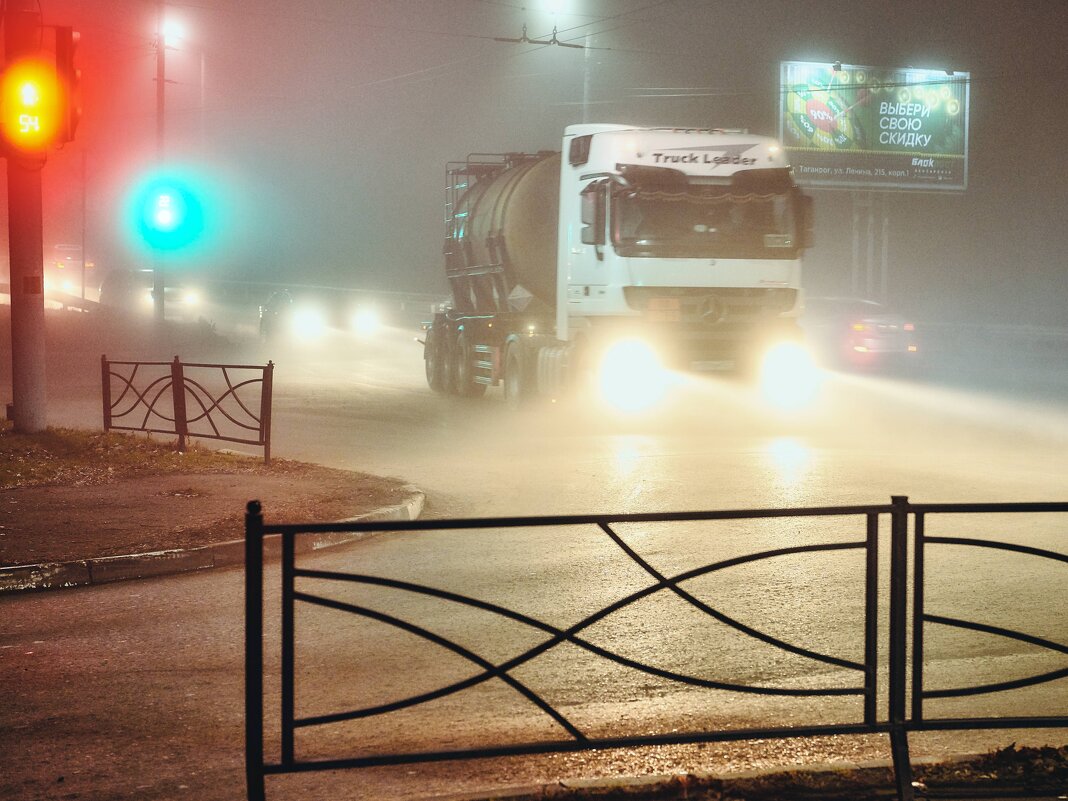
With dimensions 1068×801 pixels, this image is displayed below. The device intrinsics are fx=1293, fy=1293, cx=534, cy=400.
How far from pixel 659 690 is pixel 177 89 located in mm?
41809

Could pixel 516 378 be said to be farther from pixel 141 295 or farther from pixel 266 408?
pixel 141 295

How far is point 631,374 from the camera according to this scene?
18609 millimetres

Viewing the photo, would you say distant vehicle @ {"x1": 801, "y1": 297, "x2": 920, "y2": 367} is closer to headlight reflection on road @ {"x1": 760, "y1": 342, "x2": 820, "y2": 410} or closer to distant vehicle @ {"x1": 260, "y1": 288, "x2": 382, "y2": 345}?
headlight reflection on road @ {"x1": 760, "y1": 342, "x2": 820, "y2": 410}

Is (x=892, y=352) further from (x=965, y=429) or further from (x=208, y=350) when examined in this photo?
(x=208, y=350)

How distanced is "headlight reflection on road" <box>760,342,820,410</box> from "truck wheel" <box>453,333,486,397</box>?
6.27m

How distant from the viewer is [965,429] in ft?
60.8

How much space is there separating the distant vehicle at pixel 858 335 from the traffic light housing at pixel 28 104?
67.4 ft

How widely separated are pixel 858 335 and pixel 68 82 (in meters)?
21.7

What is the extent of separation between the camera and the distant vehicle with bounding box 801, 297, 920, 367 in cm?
3069

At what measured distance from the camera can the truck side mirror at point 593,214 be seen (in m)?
18.1

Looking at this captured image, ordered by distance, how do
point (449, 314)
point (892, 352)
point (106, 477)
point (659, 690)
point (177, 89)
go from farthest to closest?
point (177, 89) → point (892, 352) → point (449, 314) → point (106, 477) → point (659, 690)

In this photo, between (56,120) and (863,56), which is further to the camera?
(863,56)

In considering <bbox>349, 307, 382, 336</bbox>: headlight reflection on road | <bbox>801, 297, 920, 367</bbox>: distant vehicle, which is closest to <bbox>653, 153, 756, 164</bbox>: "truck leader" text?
<bbox>801, 297, 920, 367</bbox>: distant vehicle

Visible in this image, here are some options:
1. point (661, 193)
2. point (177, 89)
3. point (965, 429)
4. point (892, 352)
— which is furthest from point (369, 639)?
point (177, 89)
